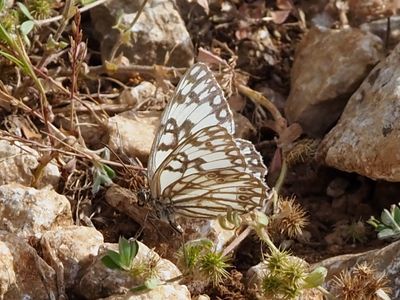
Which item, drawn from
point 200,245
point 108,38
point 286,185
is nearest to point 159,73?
point 108,38

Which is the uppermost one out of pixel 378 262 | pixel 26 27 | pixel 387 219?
pixel 26 27

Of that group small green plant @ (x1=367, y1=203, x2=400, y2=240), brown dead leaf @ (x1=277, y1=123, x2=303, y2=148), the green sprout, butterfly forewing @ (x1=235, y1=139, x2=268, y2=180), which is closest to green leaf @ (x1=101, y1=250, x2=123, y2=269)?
the green sprout

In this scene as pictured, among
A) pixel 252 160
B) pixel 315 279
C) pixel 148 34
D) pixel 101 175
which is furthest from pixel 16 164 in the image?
pixel 315 279

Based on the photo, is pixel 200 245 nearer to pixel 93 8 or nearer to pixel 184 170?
pixel 184 170

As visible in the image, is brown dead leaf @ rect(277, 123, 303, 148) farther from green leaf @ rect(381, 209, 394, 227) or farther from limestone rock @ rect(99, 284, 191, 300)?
limestone rock @ rect(99, 284, 191, 300)

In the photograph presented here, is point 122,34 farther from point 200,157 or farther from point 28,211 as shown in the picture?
point 28,211

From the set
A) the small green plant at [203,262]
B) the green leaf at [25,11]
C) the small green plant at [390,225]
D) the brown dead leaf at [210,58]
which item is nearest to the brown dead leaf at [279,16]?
the brown dead leaf at [210,58]

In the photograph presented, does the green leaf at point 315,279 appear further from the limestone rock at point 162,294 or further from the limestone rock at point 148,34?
the limestone rock at point 148,34
